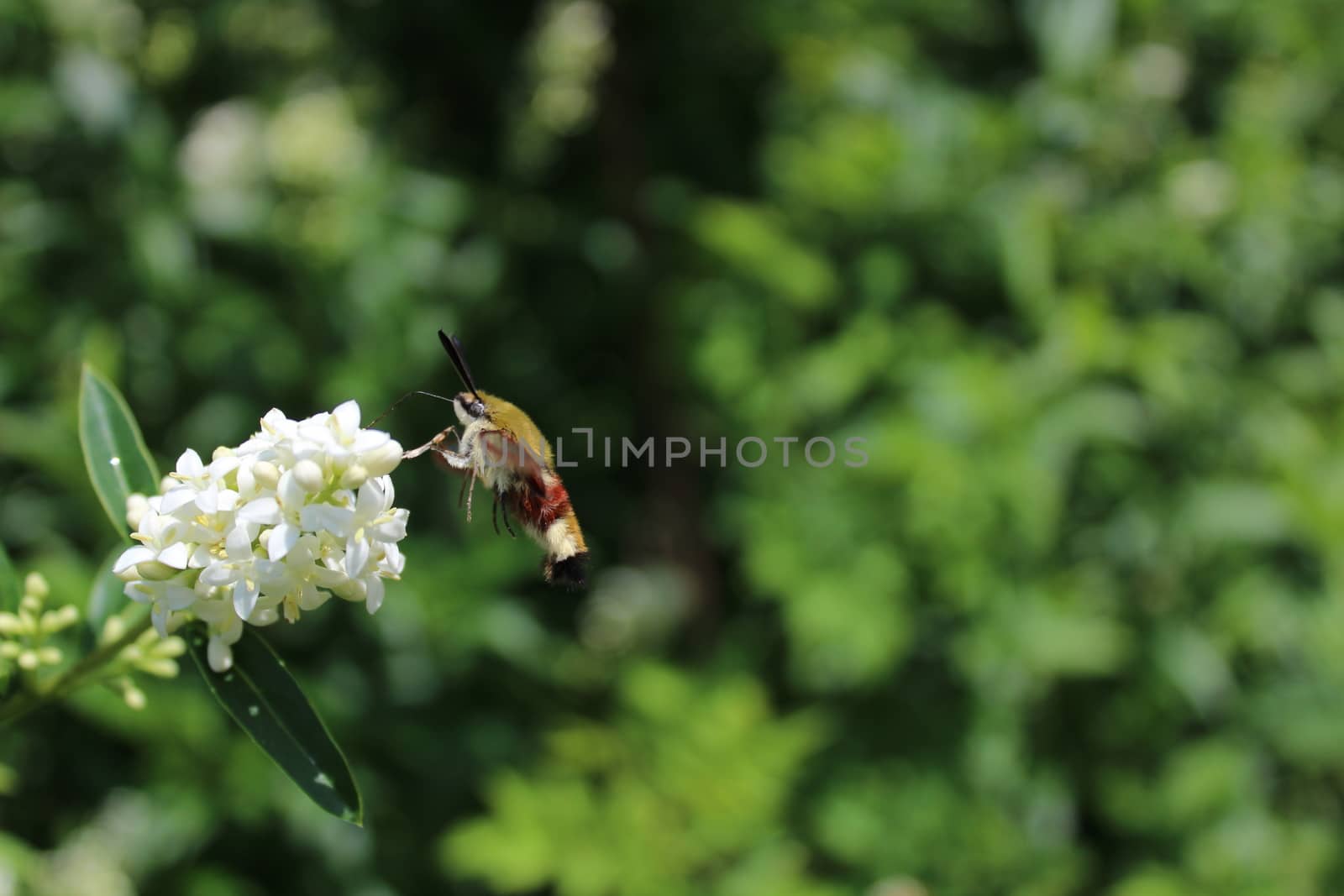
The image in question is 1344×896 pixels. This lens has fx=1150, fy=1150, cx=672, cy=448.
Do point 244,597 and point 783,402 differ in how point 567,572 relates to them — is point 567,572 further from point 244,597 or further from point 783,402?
point 783,402

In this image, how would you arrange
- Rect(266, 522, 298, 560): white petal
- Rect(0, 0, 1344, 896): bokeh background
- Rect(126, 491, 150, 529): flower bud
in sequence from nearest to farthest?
Rect(266, 522, 298, 560): white petal, Rect(126, 491, 150, 529): flower bud, Rect(0, 0, 1344, 896): bokeh background

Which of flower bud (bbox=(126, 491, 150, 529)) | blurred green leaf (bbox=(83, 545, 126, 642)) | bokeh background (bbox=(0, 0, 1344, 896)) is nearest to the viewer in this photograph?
flower bud (bbox=(126, 491, 150, 529))

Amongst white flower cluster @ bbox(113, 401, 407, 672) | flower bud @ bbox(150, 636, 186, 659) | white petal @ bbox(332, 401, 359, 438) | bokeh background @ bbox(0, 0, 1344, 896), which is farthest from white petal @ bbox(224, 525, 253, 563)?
bokeh background @ bbox(0, 0, 1344, 896)

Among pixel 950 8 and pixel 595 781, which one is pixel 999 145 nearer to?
pixel 950 8

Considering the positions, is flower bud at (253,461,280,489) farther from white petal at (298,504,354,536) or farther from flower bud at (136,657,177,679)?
flower bud at (136,657,177,679)

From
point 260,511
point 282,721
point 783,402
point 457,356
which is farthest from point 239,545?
point 783,402

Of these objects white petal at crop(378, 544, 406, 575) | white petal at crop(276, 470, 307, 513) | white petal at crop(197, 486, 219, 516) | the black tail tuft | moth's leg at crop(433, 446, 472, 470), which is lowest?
white petal at crop(378, 544, 406, 575)
